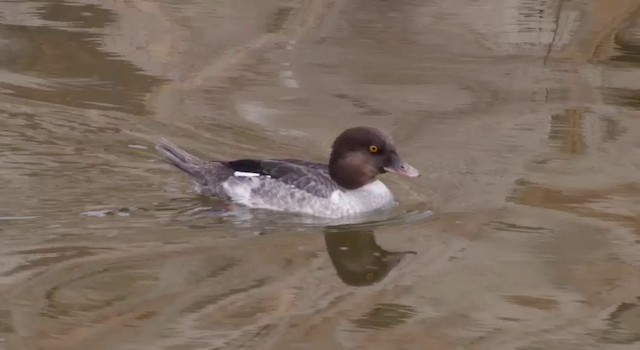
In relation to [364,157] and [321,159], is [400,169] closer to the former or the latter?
[364,157]

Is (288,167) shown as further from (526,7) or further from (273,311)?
(526,7)

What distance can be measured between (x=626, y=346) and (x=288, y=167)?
8.86 ft

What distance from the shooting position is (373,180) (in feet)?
28.2

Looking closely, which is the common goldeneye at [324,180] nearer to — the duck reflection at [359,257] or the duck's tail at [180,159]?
the duck's tail at [180,159]

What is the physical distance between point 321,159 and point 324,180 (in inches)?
45.6

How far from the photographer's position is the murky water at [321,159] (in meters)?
6.82

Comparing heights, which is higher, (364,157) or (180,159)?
(364,157)

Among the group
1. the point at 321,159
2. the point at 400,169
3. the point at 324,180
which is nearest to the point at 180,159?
the point at 324,180

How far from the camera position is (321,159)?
9.67 meters

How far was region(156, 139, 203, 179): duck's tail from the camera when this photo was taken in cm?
882

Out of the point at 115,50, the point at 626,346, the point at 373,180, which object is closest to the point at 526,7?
the point at 115,50

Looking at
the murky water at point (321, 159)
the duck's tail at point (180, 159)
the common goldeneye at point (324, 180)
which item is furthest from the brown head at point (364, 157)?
the duck's tail at point (180, 159)

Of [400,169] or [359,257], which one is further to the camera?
[400,169]

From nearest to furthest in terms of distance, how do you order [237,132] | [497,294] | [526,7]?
[497,294] < [237,132] < [526,7]
